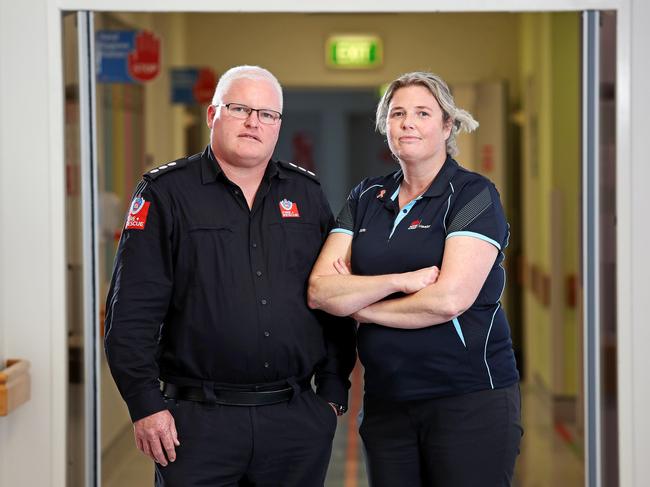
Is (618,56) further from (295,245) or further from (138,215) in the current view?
(138,215)

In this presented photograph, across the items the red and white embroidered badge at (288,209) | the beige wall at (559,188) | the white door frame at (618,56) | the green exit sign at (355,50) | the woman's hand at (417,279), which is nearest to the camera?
the woman's hand at (417,279)

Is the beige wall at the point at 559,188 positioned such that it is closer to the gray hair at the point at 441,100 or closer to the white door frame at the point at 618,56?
the white door frame at the point at 618,56

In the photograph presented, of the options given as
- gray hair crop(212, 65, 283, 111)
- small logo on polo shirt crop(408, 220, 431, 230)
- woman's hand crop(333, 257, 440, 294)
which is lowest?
woman's hand crop(333, 257, 440, 294)

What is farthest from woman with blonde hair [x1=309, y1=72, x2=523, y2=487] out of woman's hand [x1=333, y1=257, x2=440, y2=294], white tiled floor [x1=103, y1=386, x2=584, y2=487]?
white tiled floor [x1=103, y1=386, x2=584, y2=487]

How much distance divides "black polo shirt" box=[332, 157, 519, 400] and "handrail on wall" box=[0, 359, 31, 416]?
104 cm

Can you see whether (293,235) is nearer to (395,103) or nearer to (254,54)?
(395,103)

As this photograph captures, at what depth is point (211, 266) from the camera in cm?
236

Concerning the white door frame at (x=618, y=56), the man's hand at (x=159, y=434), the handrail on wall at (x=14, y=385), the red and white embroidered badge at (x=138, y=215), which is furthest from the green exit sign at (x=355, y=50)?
the man's hand at (x=159, y=434)

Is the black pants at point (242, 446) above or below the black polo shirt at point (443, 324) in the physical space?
below

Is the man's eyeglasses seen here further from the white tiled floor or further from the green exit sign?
the green exit sign

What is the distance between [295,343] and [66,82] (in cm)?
113

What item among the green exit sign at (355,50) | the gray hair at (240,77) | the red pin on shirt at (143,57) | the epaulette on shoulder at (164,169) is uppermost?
the green exit sign at (355,50)

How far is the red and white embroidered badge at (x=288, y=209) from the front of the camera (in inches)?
97.9

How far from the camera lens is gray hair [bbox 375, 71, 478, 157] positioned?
7.82ft
